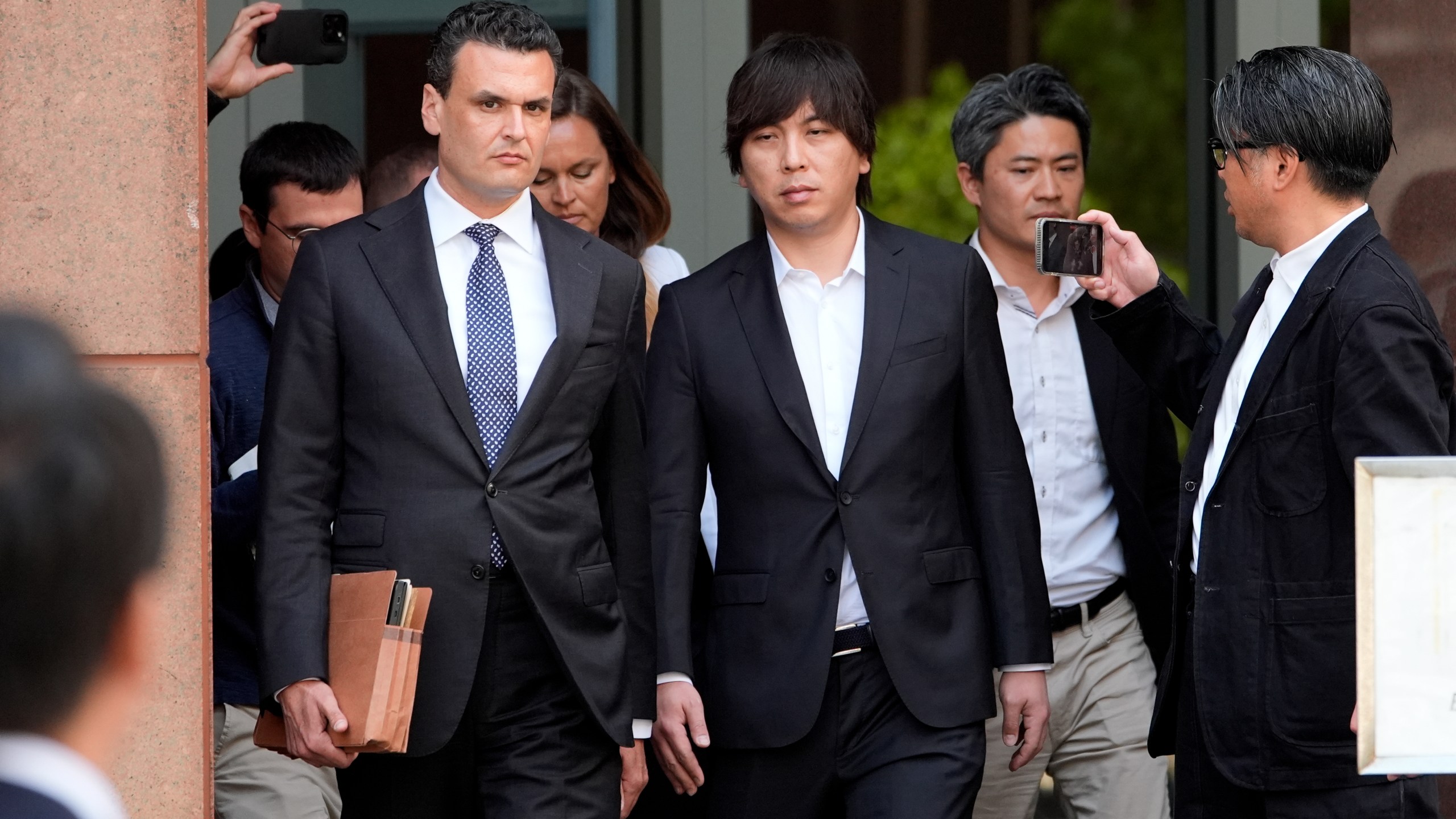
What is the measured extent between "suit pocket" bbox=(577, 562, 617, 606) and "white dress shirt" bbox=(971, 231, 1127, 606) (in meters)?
1.57

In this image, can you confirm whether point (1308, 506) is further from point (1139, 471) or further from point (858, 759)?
point (1139, 471)

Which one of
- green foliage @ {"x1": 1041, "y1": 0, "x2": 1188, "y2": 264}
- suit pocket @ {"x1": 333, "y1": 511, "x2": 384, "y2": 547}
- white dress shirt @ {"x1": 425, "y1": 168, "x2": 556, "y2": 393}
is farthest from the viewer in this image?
green foliage @ {"x1": 1041, "y1": 0, "x2": 1188, "y2": 264}

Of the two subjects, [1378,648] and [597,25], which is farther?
[597,25]

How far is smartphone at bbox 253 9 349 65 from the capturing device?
4703 millimetres

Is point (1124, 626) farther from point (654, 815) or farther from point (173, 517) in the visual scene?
point (173, 517)

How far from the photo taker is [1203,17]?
6.92 metres

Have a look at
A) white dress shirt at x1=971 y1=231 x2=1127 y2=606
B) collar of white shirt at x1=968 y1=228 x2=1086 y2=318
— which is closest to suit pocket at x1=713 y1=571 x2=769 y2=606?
white dress shirt at x1=971 y1=231 x2=1127 y2=606

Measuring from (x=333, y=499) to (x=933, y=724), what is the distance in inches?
52.7

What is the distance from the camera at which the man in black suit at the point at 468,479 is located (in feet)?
11.8

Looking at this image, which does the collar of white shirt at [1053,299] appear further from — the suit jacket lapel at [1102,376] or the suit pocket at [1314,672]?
the suit pocket at [1314,672]

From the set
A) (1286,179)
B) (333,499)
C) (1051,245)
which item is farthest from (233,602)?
(1286,179)

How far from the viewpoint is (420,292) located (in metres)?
3.71

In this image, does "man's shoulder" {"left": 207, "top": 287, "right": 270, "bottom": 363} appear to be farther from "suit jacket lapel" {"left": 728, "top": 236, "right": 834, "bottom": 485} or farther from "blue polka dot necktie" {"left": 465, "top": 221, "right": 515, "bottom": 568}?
"suit jacket lapel" {"left": 728, "top": 236, "right": 834, "bottom": 485}

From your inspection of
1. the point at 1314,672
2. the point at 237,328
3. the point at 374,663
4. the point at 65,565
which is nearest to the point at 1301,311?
the point at 1314,672
